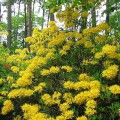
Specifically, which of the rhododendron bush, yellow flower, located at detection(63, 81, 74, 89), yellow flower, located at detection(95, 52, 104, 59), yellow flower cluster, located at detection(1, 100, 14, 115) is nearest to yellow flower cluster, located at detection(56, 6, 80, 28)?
the rhododendron bush

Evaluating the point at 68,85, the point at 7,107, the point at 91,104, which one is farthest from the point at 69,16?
the point at 91,104

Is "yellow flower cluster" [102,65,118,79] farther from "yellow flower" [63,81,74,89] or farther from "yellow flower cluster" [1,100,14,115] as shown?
"yellow flower cluster" [1,100,14,115]

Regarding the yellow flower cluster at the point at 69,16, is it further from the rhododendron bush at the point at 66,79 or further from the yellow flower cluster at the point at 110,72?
the yellow flower cluster at the point at 110,72

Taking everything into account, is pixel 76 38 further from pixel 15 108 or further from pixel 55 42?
pixel 15 108

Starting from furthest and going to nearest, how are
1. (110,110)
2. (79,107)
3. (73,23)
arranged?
(73,23)
(79,107)
(110,110)

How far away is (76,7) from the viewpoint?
639cm

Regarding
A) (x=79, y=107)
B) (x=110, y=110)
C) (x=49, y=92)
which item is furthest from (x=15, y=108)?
(x=110, y=110)

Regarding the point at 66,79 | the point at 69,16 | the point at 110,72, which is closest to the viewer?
the point at 110,72

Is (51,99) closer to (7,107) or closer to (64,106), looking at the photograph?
(64,106)

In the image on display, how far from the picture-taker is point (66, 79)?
5266mm

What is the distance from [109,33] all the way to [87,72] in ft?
3.89

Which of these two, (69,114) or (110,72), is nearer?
(69,114)

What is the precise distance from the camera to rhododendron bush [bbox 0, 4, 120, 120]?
4.48 m

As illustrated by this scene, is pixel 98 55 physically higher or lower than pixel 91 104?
higher
